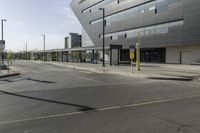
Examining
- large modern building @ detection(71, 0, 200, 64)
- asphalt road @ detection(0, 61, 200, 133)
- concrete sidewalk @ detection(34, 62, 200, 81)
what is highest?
large modern building @ detection(71, 0, 200, 64)

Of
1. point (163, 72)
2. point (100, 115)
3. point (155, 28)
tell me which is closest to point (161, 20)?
point (155, 28)

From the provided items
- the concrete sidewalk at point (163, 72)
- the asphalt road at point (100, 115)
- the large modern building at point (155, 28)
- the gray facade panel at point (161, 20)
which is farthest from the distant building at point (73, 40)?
the asphalt road at point (100, 115)

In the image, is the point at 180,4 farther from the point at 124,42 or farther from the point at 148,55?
the point at 124,42

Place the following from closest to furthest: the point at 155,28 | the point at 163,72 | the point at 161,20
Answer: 1. the point at 163,72
2. the point at 161,20
3. the point at 155,28

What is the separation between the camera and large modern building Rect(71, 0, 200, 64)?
143 ft

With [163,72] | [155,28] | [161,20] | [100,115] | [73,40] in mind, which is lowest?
[100,115]

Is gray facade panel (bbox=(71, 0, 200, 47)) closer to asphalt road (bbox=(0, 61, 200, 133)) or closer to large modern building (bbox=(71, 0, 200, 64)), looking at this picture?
large modern building (bbox=(71, 0, 200, 64))

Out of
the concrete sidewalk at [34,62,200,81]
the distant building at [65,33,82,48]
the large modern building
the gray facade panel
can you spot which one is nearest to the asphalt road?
the concrete sidewalk at [34,62,200,81]

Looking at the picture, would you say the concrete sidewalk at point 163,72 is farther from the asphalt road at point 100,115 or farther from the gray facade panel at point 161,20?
the asphalt road at point 100,115

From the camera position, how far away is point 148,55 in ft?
192

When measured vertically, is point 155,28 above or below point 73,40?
below

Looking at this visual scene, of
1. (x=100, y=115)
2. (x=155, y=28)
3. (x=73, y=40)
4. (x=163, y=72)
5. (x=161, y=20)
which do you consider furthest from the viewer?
(x=73, y=40)

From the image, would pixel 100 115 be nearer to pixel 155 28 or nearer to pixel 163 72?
pixel 163 72

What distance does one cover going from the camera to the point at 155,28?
5175 centimetres
